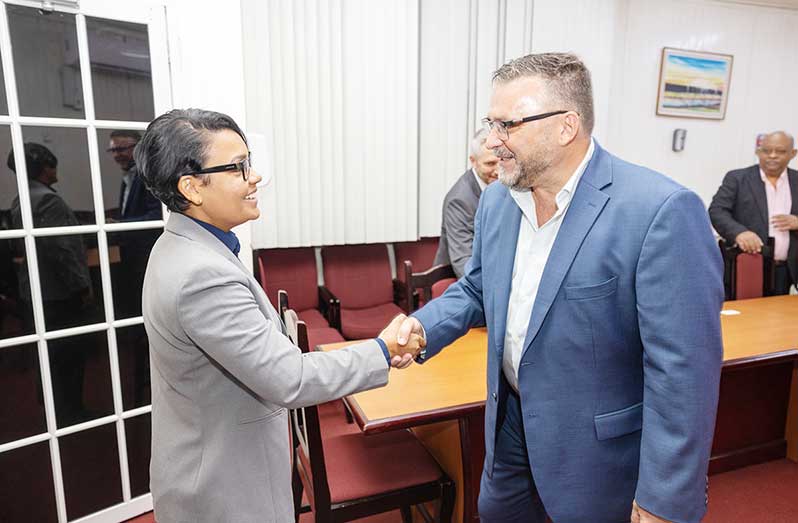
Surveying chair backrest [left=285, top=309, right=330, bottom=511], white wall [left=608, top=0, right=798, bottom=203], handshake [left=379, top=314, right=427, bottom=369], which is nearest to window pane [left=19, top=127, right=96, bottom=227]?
chair backrest [left=285, top=309, right=330, bottom=511]

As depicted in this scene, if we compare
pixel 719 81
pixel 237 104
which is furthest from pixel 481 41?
pixel 719 81

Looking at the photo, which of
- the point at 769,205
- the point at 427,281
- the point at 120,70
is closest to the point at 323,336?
the point at 427,281

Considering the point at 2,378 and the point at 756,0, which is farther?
the point at 756,0

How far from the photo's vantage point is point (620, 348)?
125 centimetres

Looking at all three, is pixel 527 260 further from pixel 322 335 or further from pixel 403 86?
pixel 403 86

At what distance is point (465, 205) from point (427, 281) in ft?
1.68

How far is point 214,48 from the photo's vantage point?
2695mm

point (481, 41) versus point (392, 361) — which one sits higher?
point (481, 41)

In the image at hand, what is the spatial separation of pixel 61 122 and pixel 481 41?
→ 3374 millimetres

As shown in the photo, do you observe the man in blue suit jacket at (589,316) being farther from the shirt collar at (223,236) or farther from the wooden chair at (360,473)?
the shirt collar at (223,236)

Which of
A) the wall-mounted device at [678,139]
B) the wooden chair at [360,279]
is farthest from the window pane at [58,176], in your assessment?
the wall-mounted device at [678,139]

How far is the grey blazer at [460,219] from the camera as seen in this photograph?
2.95m

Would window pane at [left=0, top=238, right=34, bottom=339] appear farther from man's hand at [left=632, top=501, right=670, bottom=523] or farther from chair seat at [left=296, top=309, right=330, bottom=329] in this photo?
man's hand at [left=632, top=501, right=670, bottom=523]

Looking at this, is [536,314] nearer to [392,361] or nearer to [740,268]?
[392,361]
